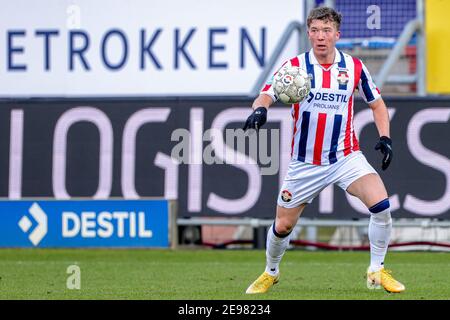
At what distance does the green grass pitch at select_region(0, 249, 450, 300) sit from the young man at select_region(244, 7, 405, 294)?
17.5 inches

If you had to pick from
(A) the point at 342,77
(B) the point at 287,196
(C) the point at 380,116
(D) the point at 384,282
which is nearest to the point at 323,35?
(A) the point at 342,77

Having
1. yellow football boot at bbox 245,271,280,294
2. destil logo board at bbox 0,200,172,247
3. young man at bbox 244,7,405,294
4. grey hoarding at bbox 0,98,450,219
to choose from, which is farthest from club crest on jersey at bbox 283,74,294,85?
destil logo board at bbox 0,200,172,247

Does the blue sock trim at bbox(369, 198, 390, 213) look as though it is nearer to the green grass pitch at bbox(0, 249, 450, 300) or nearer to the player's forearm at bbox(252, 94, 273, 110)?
the green grass pitch at bbox(0, 249, 450, 300)

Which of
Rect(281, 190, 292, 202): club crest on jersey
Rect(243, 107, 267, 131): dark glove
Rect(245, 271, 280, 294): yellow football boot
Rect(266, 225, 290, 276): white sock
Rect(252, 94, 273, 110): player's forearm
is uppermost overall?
Rect(252, 94, 273, 110): player's forearm

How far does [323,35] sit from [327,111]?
0.61m

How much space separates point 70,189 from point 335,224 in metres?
3.46

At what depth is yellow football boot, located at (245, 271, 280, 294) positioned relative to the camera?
1062 centimetres

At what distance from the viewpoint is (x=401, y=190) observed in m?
16.4

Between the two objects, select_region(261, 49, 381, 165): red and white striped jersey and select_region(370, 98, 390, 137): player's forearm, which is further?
select_region(370, 98, 390, 137): player's forearm

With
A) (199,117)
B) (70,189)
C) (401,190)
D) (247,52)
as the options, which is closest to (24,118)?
(70,189)

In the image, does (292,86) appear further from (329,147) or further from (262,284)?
(262,284)

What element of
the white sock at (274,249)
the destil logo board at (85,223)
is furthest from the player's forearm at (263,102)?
the destil logo board at (85,223)

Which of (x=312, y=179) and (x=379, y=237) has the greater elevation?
(x=312, y=179)

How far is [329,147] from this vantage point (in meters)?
10.6
